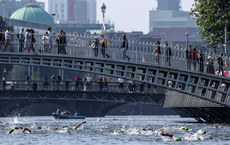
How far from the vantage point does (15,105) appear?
139 m

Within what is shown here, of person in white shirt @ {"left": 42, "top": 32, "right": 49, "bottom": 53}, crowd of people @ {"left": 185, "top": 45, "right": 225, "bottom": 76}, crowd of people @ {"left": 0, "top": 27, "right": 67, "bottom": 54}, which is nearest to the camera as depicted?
person in white shirt @ {"left": 42, "top": 32, "right": 49, "bottom": 53}

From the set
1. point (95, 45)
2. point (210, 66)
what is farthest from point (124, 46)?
point (210, 66)

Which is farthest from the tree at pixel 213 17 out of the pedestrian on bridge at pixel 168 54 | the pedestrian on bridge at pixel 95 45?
the pedestrian on bridge at pixel 95 45

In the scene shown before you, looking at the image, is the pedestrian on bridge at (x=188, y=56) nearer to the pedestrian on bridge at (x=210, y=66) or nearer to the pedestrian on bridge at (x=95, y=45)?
the pedestrian on bridge at (x=210, y=66)

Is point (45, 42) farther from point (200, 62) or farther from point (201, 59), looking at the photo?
point (201, 59)

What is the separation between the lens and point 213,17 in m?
89.9

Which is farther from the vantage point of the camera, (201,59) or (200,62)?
(201,59)

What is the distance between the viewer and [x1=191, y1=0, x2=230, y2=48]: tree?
89.2 metres

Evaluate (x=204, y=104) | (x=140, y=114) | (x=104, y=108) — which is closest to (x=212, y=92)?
(x=204, y=104)

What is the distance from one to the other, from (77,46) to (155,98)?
1571 inches

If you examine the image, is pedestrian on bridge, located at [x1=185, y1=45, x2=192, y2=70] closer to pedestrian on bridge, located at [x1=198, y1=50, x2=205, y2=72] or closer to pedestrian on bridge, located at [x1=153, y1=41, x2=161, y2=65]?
pedestrian on bridge, located at [x1=198, y1=50, x2=205, y2=72]

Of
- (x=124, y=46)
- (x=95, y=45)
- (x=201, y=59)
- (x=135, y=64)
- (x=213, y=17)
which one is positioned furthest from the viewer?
(x=213, y=17)

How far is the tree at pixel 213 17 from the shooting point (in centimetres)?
8919

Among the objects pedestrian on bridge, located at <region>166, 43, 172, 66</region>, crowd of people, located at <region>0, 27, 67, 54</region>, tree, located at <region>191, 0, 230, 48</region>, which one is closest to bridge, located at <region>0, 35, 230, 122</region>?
pedestrian on bridge, located at <region>166, 43, 172, 66</region>
